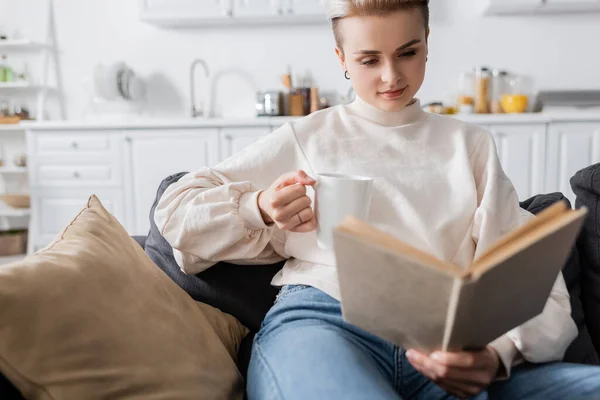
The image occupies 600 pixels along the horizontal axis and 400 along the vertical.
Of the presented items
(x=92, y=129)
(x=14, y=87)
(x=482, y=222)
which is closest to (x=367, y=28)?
(x=482, y=222)

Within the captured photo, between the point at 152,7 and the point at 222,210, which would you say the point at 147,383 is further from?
the point at 152,7

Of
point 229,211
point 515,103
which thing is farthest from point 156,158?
point 229,211

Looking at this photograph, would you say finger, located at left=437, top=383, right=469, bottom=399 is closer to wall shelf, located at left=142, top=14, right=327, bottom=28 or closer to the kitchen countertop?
the kitchen countertop

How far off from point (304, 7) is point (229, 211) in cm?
279

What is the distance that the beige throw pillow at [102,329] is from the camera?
2.15ft

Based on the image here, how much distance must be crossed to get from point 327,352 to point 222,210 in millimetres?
348

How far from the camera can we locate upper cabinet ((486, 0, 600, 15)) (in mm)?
3340

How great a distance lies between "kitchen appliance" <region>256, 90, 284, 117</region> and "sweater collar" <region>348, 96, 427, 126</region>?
8.08ft

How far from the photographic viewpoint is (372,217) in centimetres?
105

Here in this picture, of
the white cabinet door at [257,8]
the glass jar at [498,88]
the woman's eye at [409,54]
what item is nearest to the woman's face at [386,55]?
the woman's eye at [409,54]

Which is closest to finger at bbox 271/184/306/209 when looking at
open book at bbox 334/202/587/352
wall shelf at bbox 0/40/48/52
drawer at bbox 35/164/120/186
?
open book at bbox 334/202/587/352

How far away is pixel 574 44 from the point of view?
3.66 meters

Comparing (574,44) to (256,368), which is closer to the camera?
(256,368)

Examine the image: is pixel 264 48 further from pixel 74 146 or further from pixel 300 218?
pixel 300 218
